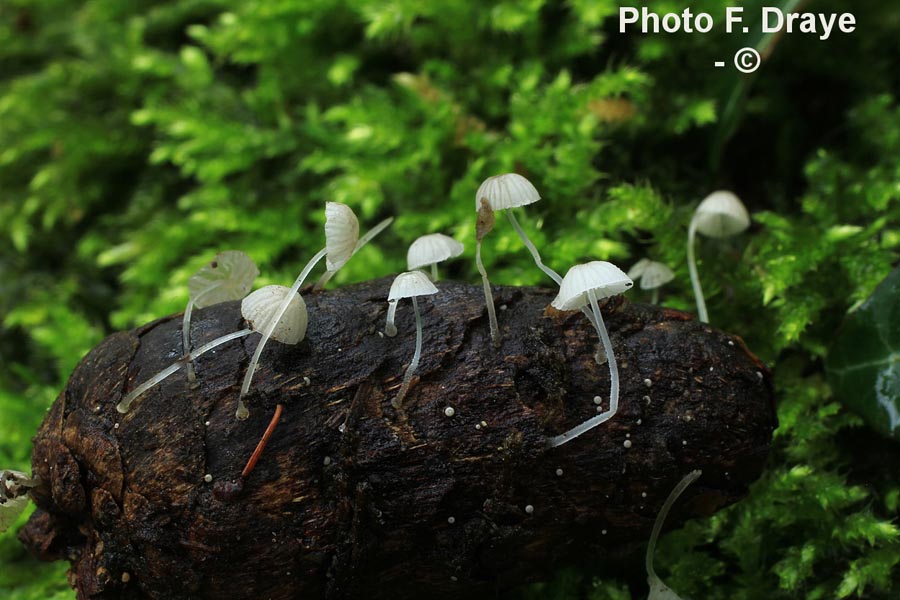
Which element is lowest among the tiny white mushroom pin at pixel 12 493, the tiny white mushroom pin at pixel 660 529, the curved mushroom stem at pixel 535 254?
the tiny white mushroom pin at pixel 660 529

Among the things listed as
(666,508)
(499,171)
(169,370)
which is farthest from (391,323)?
(499,171)

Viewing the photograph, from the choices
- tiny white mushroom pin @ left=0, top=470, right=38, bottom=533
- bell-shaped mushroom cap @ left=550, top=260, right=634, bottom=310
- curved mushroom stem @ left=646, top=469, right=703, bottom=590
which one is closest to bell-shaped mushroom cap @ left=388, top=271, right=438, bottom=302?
bell-shaped mushroom cap @ left=550, top=260, right=634, bottom=310

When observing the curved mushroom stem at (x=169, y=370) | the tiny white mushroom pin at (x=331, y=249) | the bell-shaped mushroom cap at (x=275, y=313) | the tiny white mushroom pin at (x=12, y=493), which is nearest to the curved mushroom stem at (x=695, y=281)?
the tiny white mushroom pin at (x=331, y=249)

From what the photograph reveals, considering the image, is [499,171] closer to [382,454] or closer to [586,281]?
[586,281]

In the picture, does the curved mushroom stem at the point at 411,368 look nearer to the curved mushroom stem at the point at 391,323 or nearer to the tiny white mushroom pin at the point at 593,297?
the curved mushroom stem at the point at 391,323

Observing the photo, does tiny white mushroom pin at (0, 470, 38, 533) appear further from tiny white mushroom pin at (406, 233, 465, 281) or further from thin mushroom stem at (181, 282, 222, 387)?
tiny white mushroom pin at (406, 233, 465, 281)

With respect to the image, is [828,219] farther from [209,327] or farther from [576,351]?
[209,327]

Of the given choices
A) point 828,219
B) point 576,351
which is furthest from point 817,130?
point 576,351
